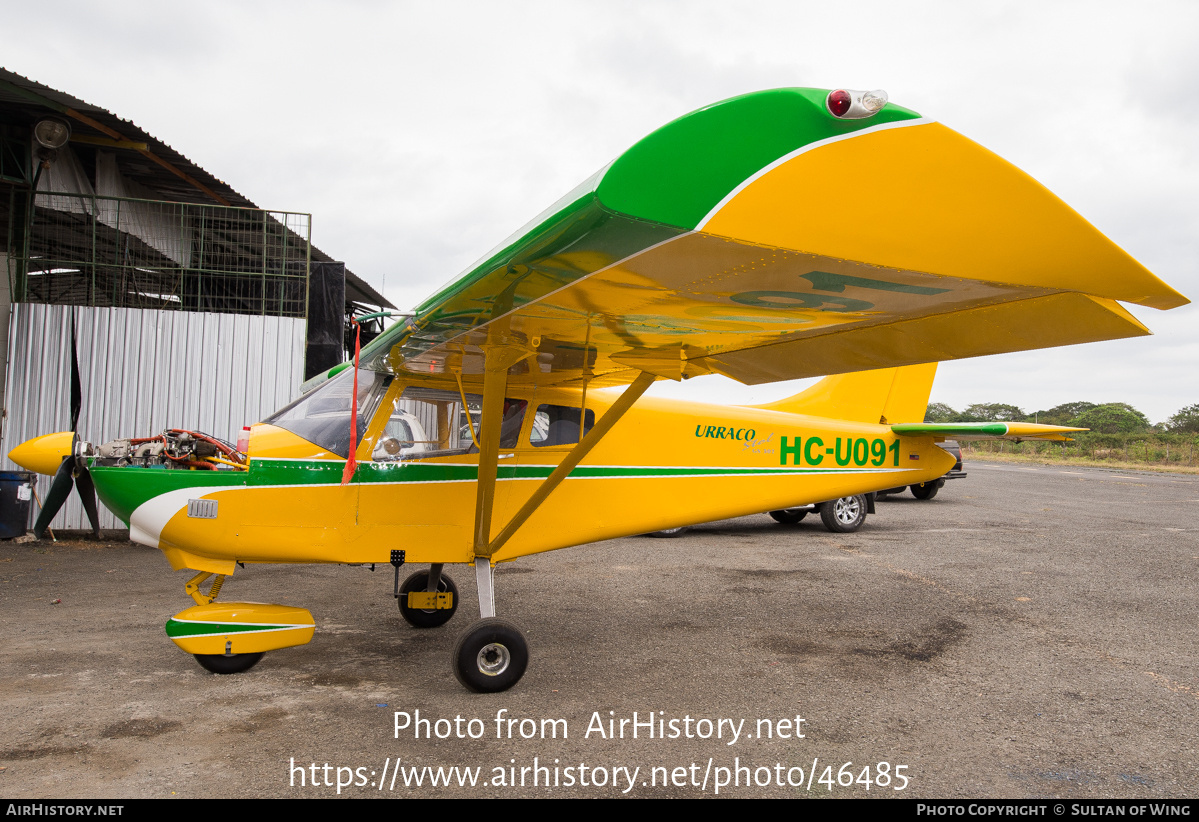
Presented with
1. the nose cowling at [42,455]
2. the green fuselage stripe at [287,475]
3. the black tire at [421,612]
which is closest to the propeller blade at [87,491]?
the green fuselage stripe at [287,475]

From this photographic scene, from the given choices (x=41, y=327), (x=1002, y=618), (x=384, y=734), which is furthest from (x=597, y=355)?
(x=41, y=327)

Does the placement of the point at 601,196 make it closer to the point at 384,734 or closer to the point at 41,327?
the point at 384,734

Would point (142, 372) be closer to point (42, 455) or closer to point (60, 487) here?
point (42, 455)

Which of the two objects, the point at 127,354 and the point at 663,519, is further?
the point at 127,354

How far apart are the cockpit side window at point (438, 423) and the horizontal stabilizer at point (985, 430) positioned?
4.37 metres

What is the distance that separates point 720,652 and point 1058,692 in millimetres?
2046

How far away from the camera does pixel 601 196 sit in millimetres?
1623

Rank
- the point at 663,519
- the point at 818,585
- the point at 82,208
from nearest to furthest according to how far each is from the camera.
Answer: the point at 663,519 → the point at 818,585 → the point at 82,208

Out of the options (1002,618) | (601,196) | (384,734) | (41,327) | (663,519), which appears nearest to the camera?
(601,196)

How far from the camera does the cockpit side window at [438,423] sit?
15.0ft

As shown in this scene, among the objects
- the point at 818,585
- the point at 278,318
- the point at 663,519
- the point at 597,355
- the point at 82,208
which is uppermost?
the point at 82,208

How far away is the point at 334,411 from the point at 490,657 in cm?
192

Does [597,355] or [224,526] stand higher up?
[597,355]

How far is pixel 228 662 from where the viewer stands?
4.04 m
